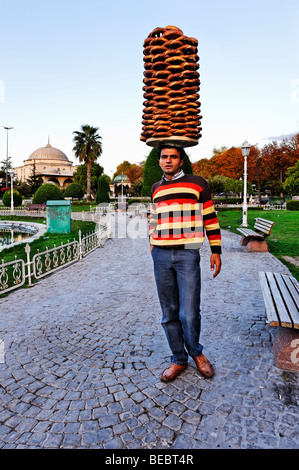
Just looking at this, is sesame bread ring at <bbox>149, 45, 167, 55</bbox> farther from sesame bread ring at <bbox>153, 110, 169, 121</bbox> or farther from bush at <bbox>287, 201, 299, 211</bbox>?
bush at <bbox>287, 201, 299, 211</bbox>

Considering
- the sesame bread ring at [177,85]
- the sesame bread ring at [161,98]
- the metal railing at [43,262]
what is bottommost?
the metal railing at [43,262]

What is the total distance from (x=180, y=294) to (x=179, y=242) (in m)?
0.44

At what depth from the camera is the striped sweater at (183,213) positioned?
240cm

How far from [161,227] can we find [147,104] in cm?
102

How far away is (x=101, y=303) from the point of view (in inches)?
181

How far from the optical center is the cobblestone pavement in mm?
1946

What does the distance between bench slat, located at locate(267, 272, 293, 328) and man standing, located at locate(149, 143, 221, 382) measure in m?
0.73

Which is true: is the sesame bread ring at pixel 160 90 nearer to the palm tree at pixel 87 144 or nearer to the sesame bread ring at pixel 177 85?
the sesame bread ring at pixel 177 85

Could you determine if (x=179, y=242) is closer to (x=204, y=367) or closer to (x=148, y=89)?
(x=204, y=367)

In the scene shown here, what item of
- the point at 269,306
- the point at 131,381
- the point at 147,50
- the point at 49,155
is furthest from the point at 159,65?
the point at 49,155

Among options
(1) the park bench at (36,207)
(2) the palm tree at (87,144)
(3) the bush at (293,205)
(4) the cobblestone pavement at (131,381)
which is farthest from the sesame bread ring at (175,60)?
(2) the palm tree at (87,144)

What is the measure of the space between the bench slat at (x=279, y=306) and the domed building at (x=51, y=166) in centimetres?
7249

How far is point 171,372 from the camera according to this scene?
2.55 meters

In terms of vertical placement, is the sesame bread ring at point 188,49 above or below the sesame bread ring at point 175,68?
above
